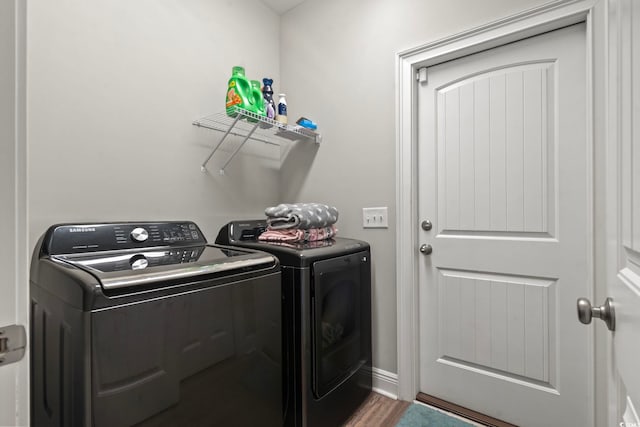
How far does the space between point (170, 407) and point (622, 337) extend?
3.63 feet

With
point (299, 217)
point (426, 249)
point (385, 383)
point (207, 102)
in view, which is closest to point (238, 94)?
point (207, 102)

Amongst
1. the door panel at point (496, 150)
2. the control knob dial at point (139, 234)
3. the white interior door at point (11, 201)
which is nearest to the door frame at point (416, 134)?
the door panel at point (496, 150)

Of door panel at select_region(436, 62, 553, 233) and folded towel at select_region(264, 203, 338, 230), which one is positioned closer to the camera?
door panel at select_region(436, 62, 553, 233)

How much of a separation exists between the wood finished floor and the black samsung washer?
0.52 m

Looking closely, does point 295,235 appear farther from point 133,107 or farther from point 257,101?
point 133,107

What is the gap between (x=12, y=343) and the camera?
0.40m

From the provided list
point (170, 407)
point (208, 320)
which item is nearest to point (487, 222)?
point (208, 320)

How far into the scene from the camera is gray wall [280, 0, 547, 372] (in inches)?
69.5

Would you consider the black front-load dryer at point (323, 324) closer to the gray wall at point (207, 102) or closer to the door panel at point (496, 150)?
the gray wall at point (207, 102)

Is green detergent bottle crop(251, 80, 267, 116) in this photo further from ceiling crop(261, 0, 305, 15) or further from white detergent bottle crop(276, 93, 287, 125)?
ceiling crop(261, 0, 305, 15)

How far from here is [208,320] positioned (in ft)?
3.34

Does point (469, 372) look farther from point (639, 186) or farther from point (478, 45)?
point (478, 45)

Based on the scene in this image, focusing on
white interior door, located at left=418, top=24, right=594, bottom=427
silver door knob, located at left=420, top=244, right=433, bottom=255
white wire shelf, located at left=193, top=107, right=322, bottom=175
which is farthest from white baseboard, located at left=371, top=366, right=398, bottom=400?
white wire shelf, located at left=193, top=107, right=322, bottom=175

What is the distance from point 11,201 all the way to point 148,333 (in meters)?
0.60
